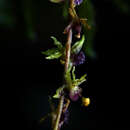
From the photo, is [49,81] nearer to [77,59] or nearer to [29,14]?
[29,14]

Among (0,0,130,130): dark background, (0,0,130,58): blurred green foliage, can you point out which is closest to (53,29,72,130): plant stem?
(0,0,130,58): blurred green foliage

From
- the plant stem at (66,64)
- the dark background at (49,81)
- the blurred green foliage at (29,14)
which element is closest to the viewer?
the plant stem at (66,64)

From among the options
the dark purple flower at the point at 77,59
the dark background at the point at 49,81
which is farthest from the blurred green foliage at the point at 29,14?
the dark purple flower at the point at 77,59

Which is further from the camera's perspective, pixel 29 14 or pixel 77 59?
pixel 29 14

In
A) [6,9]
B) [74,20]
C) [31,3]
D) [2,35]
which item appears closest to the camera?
[74,20]

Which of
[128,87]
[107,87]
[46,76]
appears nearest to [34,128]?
[46,76]

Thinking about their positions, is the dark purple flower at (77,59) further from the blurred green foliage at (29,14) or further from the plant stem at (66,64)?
the blurred green foliage at (29,14)

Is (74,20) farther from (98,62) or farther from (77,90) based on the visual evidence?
(98,62)

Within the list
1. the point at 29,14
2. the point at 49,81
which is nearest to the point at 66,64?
the point at 29,14
